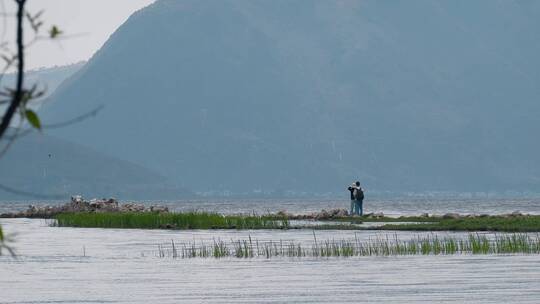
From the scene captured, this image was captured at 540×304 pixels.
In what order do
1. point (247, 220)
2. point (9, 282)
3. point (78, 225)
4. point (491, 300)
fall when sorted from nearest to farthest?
1. point (491, 300)
2. point (9, 282)
3. point (247, 220)
4. point (78, 225)

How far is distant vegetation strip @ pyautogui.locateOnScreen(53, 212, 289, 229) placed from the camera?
74.2m

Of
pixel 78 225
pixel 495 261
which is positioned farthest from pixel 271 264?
pixel 78 225

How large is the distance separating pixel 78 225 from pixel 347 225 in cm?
1913

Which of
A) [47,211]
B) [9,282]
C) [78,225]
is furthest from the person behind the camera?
[47,211]

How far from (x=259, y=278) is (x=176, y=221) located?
40.6 metres

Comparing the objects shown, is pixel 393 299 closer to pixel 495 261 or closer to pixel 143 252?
pixel 495 261

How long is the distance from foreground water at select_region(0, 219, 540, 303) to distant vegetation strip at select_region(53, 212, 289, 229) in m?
21.7

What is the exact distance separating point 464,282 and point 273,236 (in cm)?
3002

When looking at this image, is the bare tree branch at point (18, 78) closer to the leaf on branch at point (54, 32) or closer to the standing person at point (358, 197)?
the leaf on branch at point (54, 32)

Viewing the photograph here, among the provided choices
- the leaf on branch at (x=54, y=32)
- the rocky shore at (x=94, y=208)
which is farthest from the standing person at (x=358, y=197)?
the leaf on branch at (x=54, y=32)

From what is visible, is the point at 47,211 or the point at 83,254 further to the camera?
the point at 47,211

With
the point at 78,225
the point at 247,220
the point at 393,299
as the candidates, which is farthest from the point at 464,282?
the point at 78,225

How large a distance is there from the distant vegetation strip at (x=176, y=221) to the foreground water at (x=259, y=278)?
71.1 feet

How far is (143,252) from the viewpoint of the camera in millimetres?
50219
